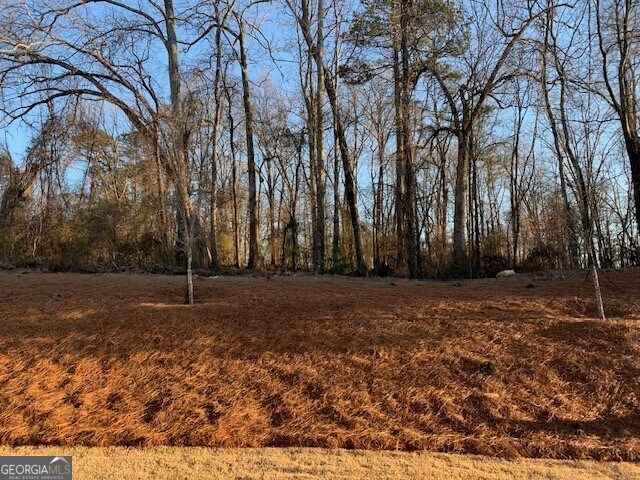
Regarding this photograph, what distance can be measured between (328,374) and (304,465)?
1191mm

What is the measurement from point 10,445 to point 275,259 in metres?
15.8

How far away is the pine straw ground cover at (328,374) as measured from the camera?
3072 mm

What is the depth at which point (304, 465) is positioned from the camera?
276 centimetres

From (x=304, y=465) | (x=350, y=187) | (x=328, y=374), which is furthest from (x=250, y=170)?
(x=304, y=465)

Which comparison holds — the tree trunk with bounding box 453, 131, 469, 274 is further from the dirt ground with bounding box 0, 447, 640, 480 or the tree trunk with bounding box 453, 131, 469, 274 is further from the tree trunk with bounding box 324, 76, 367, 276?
the dirt ground with bounding box 0, 447, 640, 480

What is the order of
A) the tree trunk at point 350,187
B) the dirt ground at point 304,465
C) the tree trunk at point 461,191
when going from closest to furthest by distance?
the dirt ground at point 304,465 → the tree trunk at point 350,187 → the tree trunk at point 461,191

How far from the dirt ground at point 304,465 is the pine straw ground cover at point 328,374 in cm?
10

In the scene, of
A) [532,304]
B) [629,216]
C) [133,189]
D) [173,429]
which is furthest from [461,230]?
[133,189]

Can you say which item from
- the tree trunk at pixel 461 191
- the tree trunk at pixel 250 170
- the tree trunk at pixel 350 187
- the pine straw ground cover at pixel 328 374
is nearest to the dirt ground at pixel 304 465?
the pine straw ground cover at pixel 328 374

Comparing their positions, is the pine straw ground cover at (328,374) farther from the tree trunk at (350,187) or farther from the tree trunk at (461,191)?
the tree trunk at (461,191)

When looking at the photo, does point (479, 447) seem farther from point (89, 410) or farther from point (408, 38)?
point (408, 38)

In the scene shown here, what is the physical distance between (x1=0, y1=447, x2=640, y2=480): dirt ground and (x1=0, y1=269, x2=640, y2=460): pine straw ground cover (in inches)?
3.9

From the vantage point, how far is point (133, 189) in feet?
58.4

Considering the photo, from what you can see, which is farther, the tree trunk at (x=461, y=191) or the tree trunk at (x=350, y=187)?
the tree trunk at (x=461, y=191)
